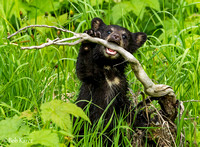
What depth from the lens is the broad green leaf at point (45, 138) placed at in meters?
3.16

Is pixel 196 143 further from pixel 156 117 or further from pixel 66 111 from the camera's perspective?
pixel 66 111

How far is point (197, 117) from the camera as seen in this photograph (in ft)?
15.1

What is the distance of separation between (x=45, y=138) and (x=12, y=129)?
0.41 meters

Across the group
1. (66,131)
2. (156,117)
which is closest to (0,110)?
(66,131)

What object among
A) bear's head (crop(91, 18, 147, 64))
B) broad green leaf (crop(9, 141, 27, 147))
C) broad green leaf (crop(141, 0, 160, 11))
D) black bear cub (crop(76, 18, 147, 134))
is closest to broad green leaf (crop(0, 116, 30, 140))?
broad green leaf (crop(9, 141, 27, 147))

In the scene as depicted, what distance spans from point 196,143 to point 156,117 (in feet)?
2.15

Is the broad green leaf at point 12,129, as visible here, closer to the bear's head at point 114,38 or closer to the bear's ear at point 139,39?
the bear's head at point 114,38

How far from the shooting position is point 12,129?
349 cm

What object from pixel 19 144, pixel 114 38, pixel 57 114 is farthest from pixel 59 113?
pixel 114 38

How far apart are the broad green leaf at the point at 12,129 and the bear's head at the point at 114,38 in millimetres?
1338

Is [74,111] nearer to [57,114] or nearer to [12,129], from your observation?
[57,114]

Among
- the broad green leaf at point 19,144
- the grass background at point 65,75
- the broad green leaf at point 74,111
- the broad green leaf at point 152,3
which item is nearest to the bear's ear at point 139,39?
the grass background at point 65,75

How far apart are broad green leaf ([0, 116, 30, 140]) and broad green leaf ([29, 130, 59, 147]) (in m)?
0.24

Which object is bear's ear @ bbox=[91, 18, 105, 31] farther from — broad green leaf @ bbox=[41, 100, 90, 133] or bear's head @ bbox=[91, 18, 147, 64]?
broad green leaf @ bbox=[41, 100, 90, 133]
